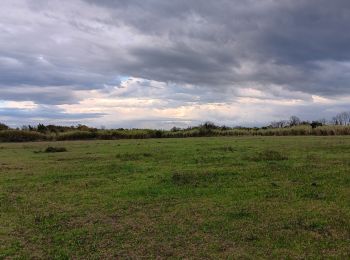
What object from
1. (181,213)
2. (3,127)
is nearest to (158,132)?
(3,127)

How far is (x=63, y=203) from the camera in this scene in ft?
35.6

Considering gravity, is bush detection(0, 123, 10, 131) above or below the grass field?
above

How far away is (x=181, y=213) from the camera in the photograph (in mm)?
9258

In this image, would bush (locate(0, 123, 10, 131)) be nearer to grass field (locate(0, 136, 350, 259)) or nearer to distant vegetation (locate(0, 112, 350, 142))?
distant vegetation (locate(0, 112, 350, 142))

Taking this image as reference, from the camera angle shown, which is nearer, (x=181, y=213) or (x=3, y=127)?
(x=181, y=213)

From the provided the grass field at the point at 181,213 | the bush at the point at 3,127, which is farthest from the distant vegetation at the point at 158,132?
the grass field at the point at 181,213

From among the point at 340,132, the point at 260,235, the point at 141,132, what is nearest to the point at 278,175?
the point at 260,235

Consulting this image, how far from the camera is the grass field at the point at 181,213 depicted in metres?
6.90

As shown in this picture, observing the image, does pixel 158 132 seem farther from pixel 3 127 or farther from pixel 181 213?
pixel 181 213

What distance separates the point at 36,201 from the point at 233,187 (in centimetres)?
530

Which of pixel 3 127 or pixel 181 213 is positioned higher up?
pixel 3 127

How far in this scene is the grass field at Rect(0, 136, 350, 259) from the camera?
6902mm

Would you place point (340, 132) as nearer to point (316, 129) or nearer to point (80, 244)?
point (316, 129)

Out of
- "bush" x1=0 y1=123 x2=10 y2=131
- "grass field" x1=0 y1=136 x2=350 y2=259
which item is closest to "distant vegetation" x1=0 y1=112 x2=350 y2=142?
"bush" x1=0 y1=123 x2=10 y2=131
